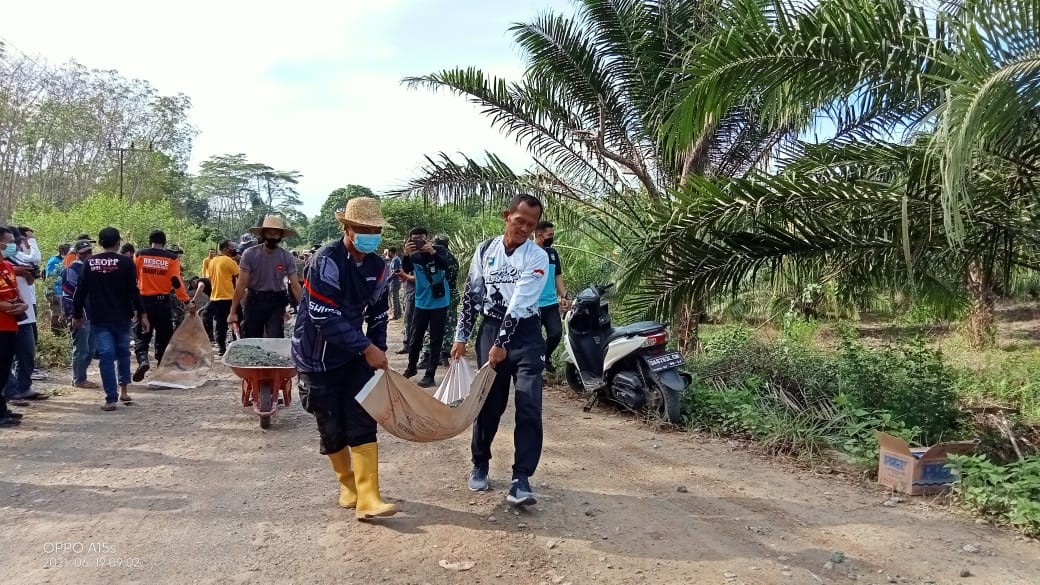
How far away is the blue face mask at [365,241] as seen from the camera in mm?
3904

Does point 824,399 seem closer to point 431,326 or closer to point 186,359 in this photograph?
point 431,326

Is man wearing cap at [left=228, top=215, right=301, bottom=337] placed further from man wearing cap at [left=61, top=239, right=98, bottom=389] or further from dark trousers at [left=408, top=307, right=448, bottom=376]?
man wearing cap at [left=61, top=239, right=98, bottom=389]

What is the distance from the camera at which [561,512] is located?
402 cm

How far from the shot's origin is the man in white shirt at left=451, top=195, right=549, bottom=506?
399 centimetres

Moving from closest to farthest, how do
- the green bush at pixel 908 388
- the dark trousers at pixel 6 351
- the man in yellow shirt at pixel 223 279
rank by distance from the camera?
the green bush at pixel 908 388, the dark trousers at pixel 6 351, the man in yellow shirt at pixel 223 279

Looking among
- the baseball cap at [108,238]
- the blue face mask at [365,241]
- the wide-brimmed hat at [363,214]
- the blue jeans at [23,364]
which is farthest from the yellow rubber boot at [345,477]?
the blue jeans at [23,364]

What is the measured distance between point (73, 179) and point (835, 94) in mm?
37067

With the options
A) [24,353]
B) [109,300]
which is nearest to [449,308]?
[109,300]

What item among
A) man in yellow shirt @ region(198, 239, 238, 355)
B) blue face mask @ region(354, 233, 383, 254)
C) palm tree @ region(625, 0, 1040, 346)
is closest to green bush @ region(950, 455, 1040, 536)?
palm tree @ region(625, 0, 1040, 346)

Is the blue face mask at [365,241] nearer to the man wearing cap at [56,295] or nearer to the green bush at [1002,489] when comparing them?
the green bush at [1002,489]

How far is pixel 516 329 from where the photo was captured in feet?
13.2

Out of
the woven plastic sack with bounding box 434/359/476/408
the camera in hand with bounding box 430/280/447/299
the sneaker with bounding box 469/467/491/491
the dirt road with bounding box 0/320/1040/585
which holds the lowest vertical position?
the dirt road with bounding box 0/320/1040/585

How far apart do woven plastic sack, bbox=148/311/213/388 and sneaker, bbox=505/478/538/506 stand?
17.3 feet

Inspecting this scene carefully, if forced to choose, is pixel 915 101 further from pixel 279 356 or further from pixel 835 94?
pixel 279 356
